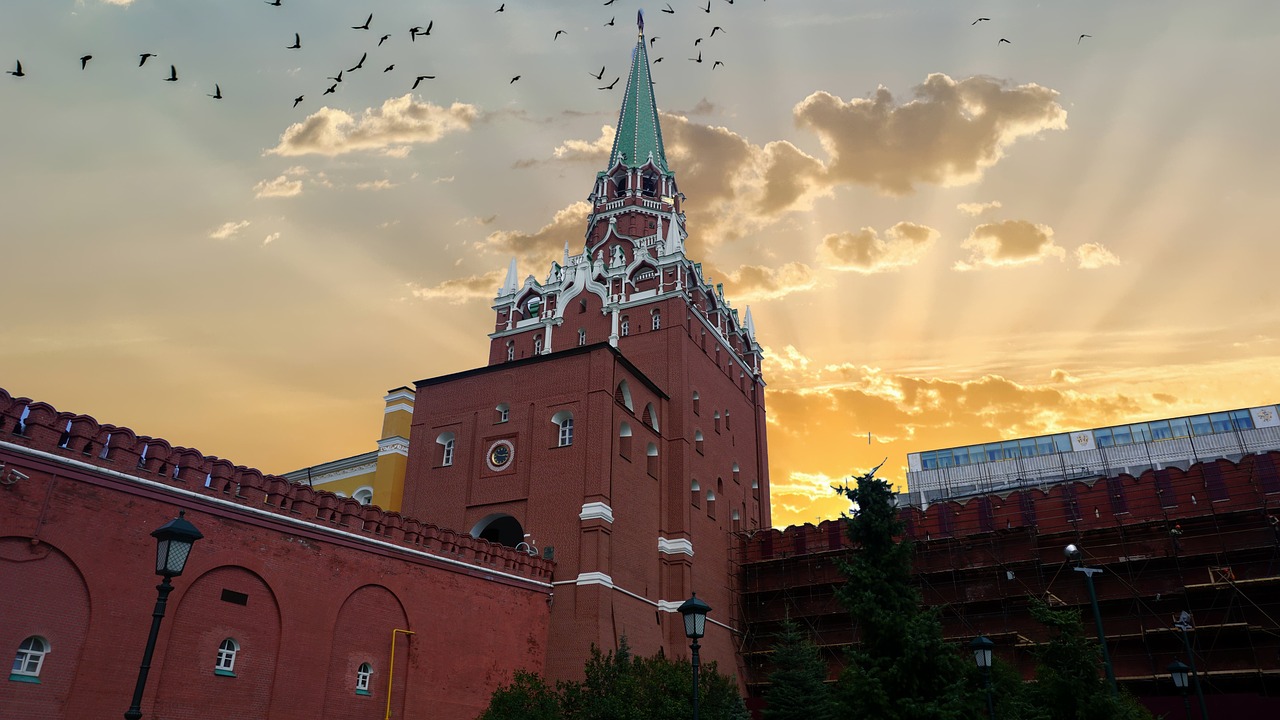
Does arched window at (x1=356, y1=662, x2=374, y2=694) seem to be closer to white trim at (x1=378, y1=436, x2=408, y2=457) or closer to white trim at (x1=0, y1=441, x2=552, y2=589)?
white trim at (x1=0, y1=441, x2=552, y2=589)

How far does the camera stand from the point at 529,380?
35125 millimetres

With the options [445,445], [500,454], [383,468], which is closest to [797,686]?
[500,454]

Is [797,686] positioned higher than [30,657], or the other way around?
[797,686]

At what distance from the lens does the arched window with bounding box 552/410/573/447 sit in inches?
1316

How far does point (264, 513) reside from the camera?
2144 cm

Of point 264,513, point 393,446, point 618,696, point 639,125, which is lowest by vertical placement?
point 618,696

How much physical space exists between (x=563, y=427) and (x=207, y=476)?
15133 mm

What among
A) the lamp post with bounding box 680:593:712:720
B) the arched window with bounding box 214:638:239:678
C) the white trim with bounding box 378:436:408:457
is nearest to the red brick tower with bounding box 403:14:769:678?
the white trim with bounding box 378:436:408:457

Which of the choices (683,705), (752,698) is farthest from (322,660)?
(752,698)

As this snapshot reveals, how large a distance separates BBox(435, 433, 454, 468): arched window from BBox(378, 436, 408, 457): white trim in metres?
6.90

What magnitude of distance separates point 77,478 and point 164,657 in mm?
4136

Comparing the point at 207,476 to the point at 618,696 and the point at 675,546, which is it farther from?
the point at 675,546

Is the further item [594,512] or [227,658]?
[594,512]

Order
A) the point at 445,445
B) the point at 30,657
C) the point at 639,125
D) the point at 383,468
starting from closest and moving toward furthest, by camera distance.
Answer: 1. the point at 30,657
2. the point at 445,445
3. the point at 383,468
4. the point at 639,125
